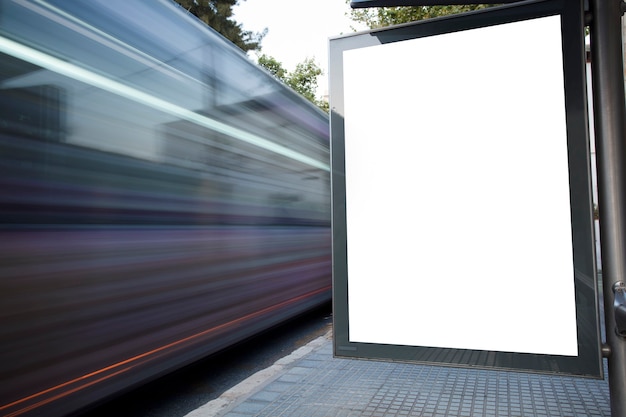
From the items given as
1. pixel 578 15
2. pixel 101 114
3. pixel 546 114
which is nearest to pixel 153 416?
pixel 101 114

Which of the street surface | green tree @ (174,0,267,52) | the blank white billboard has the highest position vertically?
green tree @ (174,0,267,52)

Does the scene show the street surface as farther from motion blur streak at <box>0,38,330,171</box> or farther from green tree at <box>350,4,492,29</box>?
green tree at <box>350,4,492,29</box>

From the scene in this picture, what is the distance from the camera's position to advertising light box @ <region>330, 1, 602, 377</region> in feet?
6.93

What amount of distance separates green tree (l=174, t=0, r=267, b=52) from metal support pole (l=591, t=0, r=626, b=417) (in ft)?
56.1

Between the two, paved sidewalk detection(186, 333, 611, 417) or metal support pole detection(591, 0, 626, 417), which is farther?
paved sidewalk detection(186, 333, 611, 417)

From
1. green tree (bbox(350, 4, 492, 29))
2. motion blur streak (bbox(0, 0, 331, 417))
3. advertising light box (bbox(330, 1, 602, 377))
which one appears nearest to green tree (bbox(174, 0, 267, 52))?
green tree (bbox(350, 4, 492, 29))

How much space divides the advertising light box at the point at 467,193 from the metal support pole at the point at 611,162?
70mm

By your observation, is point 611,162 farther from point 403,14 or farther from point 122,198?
point 403,14

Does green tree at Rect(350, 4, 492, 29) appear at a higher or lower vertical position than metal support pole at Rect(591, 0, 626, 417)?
higher

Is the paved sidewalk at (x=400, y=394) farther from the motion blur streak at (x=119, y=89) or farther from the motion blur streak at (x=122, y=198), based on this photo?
the motion blur streak at (x=119, y=89)

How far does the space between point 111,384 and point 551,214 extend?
2.80m

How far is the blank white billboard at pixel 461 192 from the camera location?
214cm

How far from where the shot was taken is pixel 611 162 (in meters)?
2.06

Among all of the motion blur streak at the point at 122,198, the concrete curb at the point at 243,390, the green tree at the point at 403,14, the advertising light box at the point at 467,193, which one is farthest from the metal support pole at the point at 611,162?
the green tree at the point at 403,14
